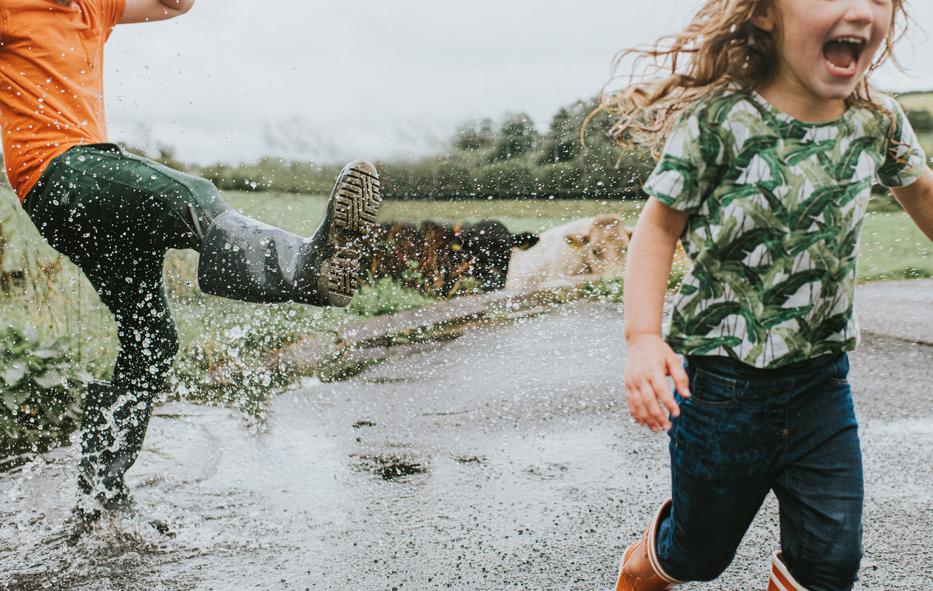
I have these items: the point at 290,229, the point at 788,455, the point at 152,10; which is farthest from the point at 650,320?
the point at 290,229

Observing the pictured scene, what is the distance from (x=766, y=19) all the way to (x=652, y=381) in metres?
0.73

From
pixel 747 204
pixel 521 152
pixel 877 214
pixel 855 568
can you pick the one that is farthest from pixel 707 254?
pixel 877 214

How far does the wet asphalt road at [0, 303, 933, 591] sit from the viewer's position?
2594 mm

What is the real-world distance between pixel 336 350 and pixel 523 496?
2.52 metres

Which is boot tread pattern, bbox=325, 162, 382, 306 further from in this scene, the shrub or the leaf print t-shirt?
the shrub

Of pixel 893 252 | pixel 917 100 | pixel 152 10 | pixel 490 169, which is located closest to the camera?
pixel 152 10

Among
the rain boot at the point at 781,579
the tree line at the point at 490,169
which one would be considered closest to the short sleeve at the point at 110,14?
the rain boot at the point at 781,579

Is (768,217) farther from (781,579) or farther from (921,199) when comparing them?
(781,579)

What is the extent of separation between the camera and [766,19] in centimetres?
183

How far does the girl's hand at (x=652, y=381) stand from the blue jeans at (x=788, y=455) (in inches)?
4.5

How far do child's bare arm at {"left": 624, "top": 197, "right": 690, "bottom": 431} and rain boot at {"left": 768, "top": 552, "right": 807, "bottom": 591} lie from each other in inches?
15.1

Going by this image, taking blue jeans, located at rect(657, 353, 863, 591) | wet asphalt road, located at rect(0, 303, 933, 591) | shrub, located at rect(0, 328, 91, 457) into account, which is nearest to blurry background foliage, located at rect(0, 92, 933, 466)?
shrub, located at rect(0, 328, 91, 457)

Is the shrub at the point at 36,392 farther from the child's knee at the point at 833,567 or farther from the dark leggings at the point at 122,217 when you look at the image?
the child's knee at the point at 833,567

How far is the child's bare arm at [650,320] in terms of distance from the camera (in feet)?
5.51
